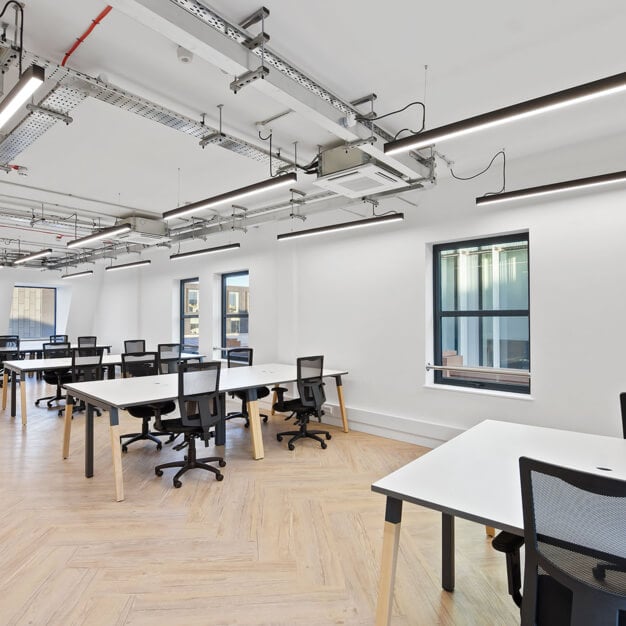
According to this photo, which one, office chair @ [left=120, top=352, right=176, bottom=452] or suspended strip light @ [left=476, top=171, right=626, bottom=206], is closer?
suspended strip light @ [left=476, top=171, right=626, bottom=206]

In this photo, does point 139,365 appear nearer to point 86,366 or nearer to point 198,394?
point 86,366

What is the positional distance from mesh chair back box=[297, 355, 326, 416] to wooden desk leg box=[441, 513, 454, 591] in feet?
8.50

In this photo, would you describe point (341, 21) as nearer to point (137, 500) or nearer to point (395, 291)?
point (395, 291)

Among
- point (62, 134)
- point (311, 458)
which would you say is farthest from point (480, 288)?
point (62, 134)

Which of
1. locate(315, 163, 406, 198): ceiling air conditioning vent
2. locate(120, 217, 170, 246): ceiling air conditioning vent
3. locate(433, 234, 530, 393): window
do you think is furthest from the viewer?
locate(120, 217, 170, 246): ceiling air conditioning vent

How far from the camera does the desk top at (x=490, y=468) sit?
1.61 metres

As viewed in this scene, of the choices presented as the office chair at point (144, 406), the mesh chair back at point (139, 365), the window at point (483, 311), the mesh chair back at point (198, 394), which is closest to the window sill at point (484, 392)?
the window at point (483, 311)

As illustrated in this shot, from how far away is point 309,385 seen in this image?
4.82m

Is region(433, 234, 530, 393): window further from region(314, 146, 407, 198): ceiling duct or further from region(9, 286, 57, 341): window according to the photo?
region(9, 286, 57, 341): window

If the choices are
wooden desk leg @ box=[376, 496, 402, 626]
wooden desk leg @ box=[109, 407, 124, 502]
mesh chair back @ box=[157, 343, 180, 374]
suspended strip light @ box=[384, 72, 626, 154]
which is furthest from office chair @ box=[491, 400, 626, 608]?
mesh chair back @ box=[157, 343, 180, 374]

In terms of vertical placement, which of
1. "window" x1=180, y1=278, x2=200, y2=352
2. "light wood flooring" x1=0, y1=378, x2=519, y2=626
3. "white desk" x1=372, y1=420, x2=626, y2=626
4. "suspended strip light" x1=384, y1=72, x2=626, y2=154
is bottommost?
"light wood flooring" x1=0, y1=378, x2=519, y2=626

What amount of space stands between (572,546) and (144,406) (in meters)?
4.15

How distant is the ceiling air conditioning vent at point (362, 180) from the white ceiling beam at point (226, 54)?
315 mm

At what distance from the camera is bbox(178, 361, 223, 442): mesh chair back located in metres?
3.70
